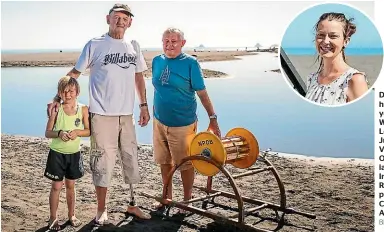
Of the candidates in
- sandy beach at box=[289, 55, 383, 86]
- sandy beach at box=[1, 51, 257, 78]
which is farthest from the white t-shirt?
sandy beach at box=[1, 51, 257, 78]

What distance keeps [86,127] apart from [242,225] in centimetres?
115

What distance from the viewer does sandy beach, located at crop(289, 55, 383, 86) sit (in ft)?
11.6

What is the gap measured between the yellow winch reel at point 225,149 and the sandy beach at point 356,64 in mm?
565

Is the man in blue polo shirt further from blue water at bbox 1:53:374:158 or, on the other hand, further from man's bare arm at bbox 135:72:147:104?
blue water at bbox 1:53:374:158

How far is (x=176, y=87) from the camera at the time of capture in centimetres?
369

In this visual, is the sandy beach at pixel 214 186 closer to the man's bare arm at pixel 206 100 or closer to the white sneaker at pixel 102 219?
the white sneaker at pixel 102 219

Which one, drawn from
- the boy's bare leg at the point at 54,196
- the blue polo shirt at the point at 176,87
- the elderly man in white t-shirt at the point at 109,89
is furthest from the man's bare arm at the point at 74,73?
the boy's bare leg at the point at 54,196

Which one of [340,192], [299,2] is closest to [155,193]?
[340,192]

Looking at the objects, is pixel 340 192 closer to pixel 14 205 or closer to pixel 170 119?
pixel 170 119

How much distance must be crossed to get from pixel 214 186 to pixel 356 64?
1.66 m

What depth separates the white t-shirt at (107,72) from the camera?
11.5 feet

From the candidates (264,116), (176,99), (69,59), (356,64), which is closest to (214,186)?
(176,99)

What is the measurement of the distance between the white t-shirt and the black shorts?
1.10 ft

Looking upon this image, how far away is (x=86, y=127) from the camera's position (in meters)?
3.49
